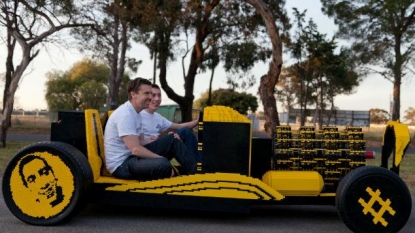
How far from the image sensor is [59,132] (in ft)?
20.8

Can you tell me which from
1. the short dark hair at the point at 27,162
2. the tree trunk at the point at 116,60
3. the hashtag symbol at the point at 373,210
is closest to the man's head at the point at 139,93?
the short dark hair at the point at 27,162

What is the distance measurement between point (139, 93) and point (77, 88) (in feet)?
243

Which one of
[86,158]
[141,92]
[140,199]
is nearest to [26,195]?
[86,158]

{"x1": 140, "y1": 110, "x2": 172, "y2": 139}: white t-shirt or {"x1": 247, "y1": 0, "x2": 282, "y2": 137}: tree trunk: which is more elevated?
{"x1": 247, "y1": 0, "x2": 282, "y2": 137}: tree trunk

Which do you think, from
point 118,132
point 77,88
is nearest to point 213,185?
point 118,132

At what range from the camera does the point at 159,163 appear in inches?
236

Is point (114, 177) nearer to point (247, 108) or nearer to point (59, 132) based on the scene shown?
point (59, 132)

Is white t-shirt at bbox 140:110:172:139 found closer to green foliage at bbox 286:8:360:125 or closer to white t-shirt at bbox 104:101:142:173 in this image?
white t-shirt at bbox 104:101:142:173

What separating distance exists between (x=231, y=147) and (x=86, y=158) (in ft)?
4.84

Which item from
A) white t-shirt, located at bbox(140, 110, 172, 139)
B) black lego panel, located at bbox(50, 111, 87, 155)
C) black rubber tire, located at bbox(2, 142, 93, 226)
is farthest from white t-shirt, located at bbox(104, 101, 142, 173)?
white t-shirt, located at bbox(140, 110, 172, 139)

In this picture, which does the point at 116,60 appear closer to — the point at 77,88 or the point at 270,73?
the point at 270,73

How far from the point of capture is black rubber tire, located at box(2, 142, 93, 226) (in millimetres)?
5797

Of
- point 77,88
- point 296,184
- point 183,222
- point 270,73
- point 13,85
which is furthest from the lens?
point 77,88

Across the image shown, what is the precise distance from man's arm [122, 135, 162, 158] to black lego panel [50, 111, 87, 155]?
501 mm
